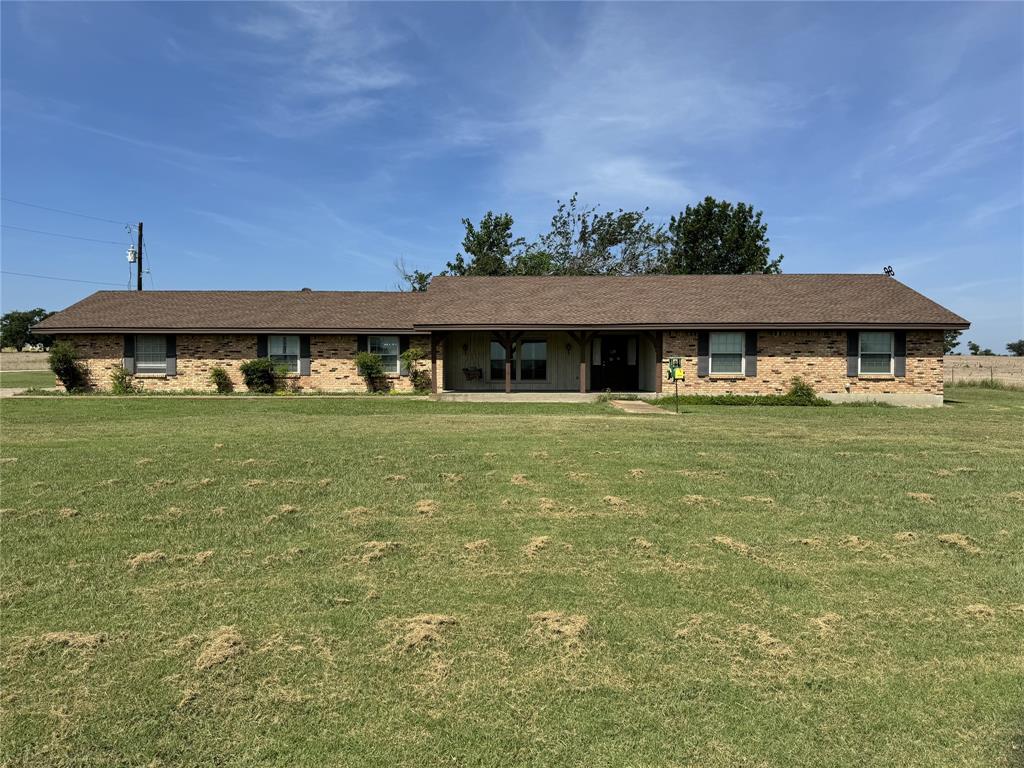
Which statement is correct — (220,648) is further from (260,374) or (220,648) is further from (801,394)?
(260,374)

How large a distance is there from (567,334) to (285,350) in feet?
33.5

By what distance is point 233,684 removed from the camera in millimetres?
3129

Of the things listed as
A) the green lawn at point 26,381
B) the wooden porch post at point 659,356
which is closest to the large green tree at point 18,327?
the green lawn at point 26,381

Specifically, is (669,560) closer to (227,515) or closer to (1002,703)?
(1002,703)

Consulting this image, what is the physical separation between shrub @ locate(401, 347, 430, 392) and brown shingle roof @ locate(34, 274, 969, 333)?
795 mm

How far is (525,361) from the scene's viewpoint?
76.3 ft

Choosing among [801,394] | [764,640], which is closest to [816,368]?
[801,394]

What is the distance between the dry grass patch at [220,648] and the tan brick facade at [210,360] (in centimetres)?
1911

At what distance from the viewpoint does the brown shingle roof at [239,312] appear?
73.9 feet

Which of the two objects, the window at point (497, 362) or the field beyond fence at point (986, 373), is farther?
the field beyond fence at point (986, 373)

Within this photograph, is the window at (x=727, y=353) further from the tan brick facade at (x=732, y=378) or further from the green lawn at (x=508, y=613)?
the green lawn at (x=508, y=613)

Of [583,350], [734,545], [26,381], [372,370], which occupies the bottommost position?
[734,545]

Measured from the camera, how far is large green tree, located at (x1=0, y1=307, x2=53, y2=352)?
74.8 meters

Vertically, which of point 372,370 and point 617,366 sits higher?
point 617,366
